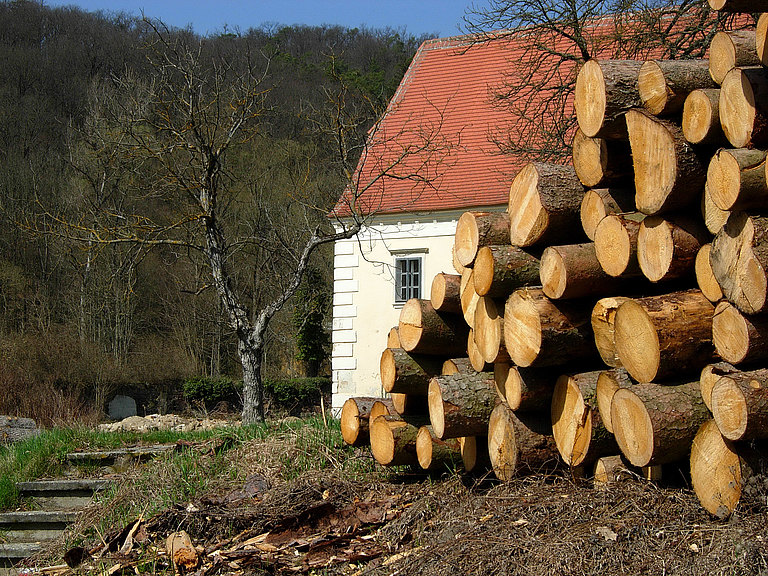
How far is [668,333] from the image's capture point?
13.3 ft

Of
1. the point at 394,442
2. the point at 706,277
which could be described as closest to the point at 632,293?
the point at 706,277

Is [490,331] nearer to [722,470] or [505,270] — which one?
[505,270]

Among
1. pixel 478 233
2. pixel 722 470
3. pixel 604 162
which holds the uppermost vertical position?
pixel 604 162

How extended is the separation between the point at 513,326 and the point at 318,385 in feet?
77.9

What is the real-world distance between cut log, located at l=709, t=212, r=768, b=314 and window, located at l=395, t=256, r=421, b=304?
14729 mm

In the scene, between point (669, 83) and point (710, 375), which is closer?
point (710, 375)

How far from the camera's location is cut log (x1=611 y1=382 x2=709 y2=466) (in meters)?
4.01

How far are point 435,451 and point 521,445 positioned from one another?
100 centimetres

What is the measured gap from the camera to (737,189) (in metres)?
3.79

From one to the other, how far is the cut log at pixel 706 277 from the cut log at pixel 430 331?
2.21 metres

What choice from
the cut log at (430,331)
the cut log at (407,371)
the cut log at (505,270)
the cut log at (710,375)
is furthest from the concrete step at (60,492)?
the cut log at (710,375)

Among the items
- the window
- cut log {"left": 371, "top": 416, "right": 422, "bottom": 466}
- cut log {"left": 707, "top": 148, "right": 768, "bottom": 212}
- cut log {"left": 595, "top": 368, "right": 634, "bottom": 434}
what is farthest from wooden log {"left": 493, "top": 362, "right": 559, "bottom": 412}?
the window

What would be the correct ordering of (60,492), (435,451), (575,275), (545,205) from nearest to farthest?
1. (575,275)
2. (545,205)
3. (435,451)
4. (60,492)

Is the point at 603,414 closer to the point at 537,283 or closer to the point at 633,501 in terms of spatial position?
the point at 633,501
